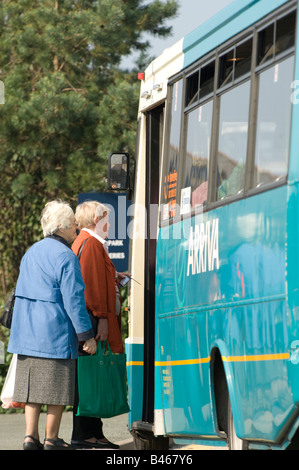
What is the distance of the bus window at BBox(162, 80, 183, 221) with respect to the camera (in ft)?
30.3

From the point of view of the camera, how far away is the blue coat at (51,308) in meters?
8.34

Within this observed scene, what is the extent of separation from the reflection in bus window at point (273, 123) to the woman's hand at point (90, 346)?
2100mm

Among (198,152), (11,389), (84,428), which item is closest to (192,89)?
(198,152)

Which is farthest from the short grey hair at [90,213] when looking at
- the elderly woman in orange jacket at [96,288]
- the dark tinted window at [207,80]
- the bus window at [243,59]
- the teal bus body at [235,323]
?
the bus window at [243,59]

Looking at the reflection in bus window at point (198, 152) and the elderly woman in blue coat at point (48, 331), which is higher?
the reflection in bus window at point (198, 152)

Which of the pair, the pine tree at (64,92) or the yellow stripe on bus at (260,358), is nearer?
the yellow stripe on bus at (260,358)

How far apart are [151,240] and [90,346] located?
219 cm

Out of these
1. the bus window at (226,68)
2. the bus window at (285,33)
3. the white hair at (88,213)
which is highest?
the bus window at (226,68)

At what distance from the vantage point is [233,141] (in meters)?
7.75

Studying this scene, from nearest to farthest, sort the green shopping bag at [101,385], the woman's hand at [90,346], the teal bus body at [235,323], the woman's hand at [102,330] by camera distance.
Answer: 1. the teal bus body at [235,323]
2. the woman's hand at [90,346]
3. the green shopping bag at [101,385]
4. the woman's hand at [102,330]

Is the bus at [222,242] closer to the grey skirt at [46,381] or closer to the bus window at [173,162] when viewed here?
the bus window at [173,162]

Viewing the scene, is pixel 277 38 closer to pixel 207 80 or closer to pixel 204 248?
pixel 207 80

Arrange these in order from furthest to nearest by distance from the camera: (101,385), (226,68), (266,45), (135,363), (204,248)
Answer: (135,363) → (101,385) → (204,248) → (226,68) → (266,45)

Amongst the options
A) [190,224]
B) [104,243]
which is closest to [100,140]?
[104,243]
